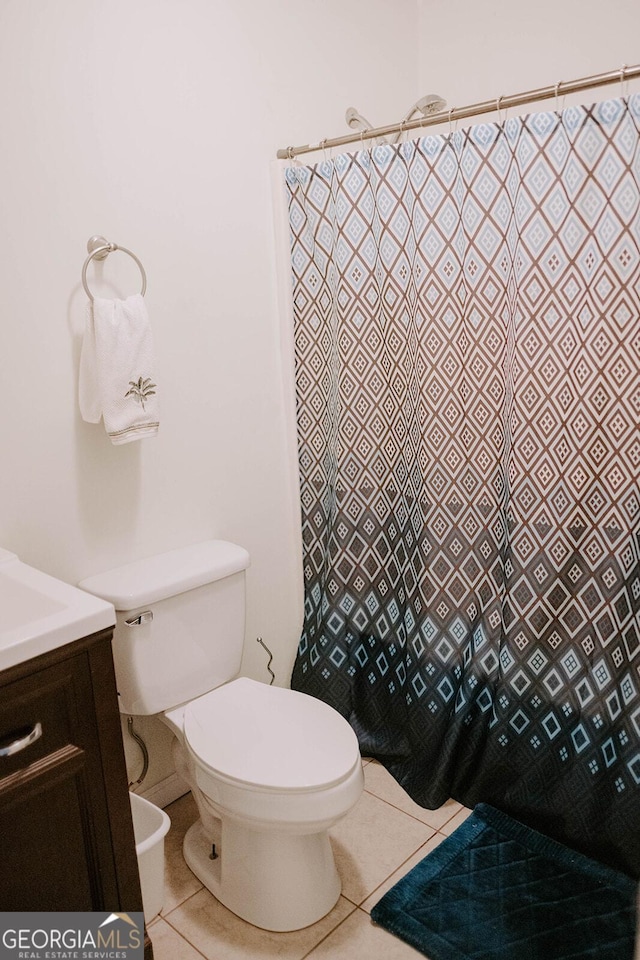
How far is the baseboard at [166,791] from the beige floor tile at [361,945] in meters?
0.65

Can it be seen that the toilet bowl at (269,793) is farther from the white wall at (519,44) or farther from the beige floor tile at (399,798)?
the white wall at (519,44)

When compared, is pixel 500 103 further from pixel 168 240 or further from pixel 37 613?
pixel 37 613

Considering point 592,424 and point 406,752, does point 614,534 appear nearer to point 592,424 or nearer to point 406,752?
point 592,424

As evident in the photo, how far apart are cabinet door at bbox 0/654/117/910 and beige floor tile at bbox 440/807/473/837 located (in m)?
0.97

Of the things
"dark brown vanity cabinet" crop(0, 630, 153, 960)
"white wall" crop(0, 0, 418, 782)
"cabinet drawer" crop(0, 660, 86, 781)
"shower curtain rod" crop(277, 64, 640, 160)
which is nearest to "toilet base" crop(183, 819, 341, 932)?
"dark brown vanity cabinet" crop(0, 630, 153, 960)

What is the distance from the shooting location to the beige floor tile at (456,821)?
1.98 m

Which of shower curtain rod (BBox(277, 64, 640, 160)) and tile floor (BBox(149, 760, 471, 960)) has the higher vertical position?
shower curtain rod (BBox(277, 64, 640, 160))

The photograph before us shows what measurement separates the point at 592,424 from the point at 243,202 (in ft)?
3.72

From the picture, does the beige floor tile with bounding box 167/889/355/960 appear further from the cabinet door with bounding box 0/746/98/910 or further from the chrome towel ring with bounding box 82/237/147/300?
the chrome towel ring with bounding box 82/237/147/300

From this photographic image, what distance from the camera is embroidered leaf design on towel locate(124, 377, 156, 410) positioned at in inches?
68.5

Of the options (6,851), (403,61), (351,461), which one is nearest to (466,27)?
(403,61)

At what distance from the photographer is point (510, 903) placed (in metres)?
1.72

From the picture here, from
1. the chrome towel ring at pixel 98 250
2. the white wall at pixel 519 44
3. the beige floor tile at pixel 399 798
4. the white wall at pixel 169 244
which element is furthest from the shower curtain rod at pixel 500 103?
the beige floor tile at pixel 399 798

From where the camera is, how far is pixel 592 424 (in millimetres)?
1730
